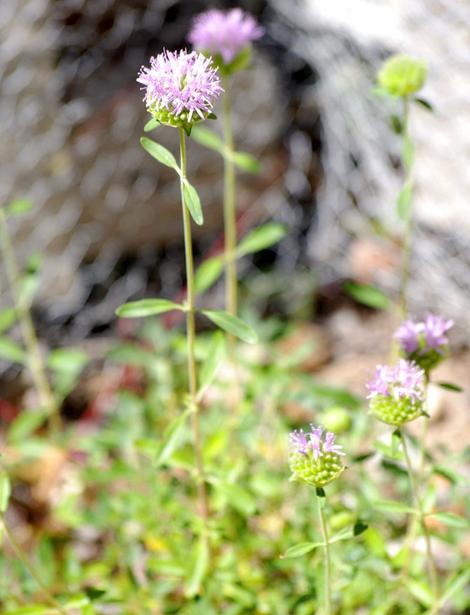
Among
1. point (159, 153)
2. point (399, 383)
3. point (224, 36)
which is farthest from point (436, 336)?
point (224, 36)

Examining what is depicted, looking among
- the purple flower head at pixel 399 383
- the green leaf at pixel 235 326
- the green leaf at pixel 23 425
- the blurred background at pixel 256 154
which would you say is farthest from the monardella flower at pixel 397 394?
the blurred background at pixel 256 154

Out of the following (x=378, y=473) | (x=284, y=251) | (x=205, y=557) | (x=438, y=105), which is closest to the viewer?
(x=205, y=557)

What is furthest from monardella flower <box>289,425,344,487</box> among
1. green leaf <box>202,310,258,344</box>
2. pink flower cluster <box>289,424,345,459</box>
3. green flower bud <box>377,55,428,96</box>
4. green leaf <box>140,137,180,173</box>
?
green flower bud <box>377,55,428,96</box>

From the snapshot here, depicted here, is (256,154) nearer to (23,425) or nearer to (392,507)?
(23,425)

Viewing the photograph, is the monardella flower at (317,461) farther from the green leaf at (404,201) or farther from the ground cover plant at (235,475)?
the green leaf at (404,201)

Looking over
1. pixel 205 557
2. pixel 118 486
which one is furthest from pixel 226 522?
pixel 118 486

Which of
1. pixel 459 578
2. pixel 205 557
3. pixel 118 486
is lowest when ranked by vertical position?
pixel 118 486

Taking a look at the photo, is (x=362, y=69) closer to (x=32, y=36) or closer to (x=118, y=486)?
(x=32, y=36)

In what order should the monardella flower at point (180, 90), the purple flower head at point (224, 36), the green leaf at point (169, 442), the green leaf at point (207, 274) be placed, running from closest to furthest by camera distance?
1. the monardella flower at point (180, 90)
2. the green leaf at point (169, 442)
3. the purple flower head at point (224, 36)
4. the green leaf at point (207, 274)
